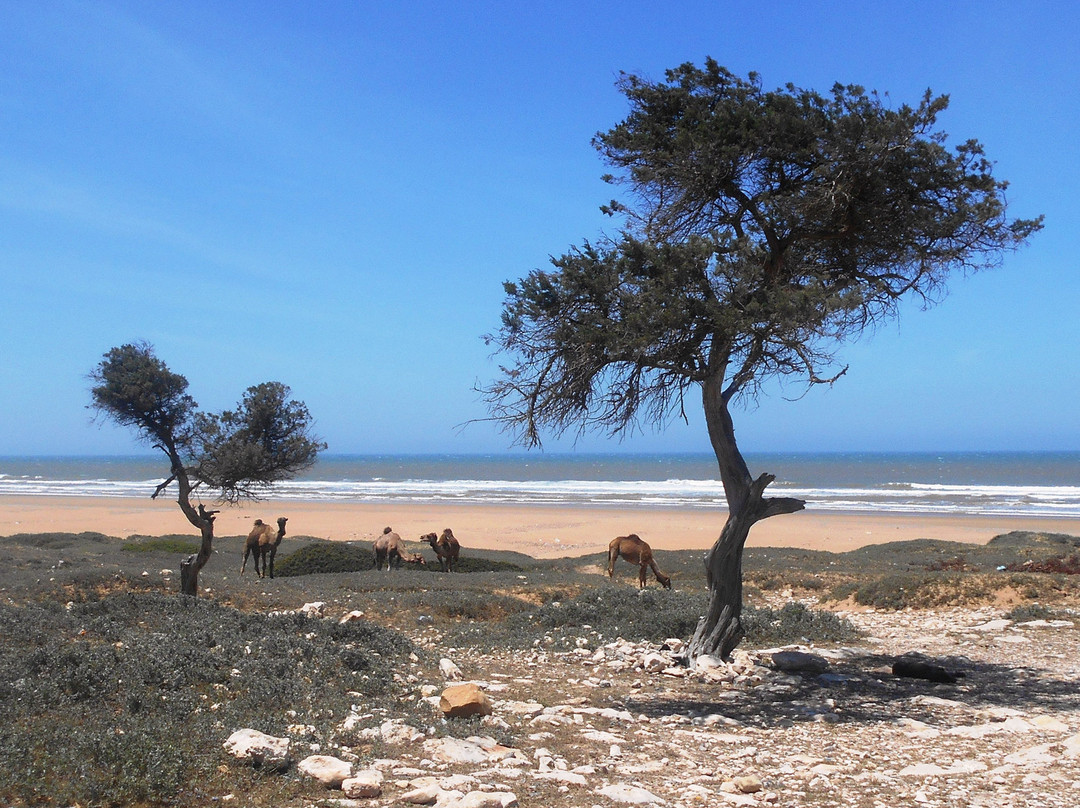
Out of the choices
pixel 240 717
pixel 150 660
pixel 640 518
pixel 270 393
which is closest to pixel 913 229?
pixel 240 717

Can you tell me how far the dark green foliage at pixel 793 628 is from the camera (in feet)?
38.3

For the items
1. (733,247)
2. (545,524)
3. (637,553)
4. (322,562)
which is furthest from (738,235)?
(545,524)

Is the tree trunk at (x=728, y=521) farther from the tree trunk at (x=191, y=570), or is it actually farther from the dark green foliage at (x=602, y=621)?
the tree trunk at (x=191, y=570)

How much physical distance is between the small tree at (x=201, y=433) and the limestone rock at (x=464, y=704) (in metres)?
7.46

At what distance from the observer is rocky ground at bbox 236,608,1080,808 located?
542 cm

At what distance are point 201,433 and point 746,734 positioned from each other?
477 inches

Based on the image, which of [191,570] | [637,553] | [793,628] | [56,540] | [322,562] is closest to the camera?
[793,628]

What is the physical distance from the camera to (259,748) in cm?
546

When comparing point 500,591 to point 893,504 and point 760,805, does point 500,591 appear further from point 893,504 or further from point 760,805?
point 893,504

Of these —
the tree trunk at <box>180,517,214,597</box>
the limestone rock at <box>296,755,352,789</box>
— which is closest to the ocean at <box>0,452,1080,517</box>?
the tree trunk at <box>180,517,214,597</box>

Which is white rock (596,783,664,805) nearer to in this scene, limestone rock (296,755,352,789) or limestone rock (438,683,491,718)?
limestone rock (296,755,352,789)

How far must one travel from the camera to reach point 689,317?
7352 millimetres

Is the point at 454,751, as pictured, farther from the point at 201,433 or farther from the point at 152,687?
the point at 201,433

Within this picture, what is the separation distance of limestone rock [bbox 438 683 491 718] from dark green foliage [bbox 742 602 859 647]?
18.0 feet
